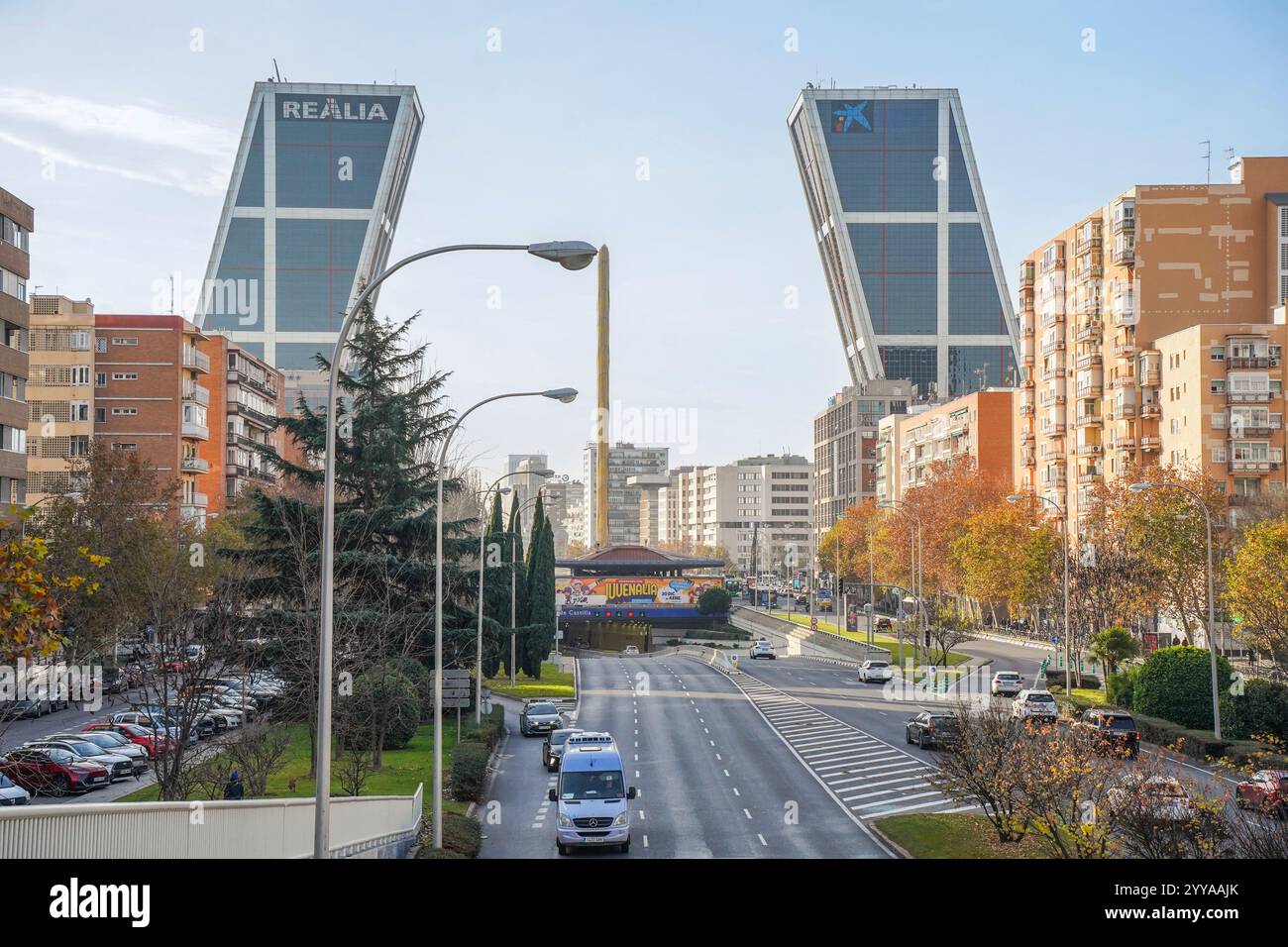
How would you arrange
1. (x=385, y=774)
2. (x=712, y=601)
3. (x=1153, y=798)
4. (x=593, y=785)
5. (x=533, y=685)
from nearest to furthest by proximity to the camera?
(x=1153, y=798) < (x=593, y=785) < (x=385, y=774) < (x=533, y=685) < (x=712, y=601)

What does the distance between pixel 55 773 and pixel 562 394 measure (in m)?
18.1

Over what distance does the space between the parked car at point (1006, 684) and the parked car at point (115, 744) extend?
3448 centimetres

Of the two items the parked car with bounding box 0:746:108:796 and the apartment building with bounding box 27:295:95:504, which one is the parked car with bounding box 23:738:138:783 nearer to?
the parked car with bounding box 0:746:108:796

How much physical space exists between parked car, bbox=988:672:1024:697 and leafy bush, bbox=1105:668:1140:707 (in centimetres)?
655

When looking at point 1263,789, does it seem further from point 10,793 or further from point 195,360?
point 195,360

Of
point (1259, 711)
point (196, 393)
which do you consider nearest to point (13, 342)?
point (196, 393)

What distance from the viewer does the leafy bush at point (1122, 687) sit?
46031mm

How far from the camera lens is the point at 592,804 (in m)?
25.1

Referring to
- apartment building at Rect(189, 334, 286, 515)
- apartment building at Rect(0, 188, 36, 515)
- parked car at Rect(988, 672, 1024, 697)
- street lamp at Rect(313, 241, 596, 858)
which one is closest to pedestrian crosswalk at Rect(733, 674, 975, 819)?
parked car at Rect(988, 672, 1024, 697)

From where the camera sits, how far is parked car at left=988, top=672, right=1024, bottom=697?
179ft
